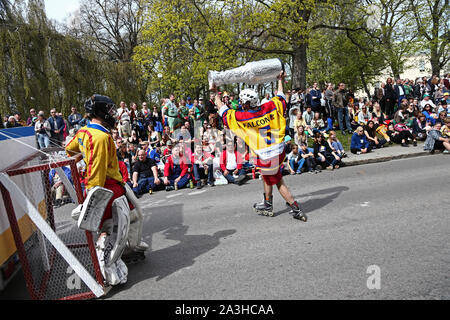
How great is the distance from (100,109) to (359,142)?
31.8ft

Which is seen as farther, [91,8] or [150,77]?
[91,8]

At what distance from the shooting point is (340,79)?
29812 mm

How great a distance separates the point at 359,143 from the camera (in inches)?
452

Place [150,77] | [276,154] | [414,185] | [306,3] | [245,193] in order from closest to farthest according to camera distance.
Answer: [276,154], [414,185], [245,193], [306,3], [150,77]

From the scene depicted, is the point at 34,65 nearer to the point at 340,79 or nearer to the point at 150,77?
the point at 150,77

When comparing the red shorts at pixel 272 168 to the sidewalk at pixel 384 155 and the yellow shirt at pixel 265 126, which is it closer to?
the yellow shirt at pixel 265 126

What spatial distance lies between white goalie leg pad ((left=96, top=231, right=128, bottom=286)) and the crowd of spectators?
289cm

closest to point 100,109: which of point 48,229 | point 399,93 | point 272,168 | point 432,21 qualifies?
point 48,229

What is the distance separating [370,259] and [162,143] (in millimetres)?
10074

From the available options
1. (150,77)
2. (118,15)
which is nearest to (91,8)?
(118,15)

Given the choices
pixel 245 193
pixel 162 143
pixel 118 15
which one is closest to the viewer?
pixel 245 193

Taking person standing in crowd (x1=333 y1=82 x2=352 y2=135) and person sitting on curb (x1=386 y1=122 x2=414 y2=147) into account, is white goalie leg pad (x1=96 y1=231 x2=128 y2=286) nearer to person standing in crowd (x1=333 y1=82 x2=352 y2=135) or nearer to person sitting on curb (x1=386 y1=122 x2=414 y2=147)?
person sitting on curb (x1=386 y1=122 x2=414 y2=147)

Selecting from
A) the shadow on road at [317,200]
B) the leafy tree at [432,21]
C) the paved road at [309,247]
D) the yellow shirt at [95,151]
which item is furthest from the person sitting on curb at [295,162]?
the leafy tree at [432,21]

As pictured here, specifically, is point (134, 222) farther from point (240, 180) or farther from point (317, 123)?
point (317, 123)
